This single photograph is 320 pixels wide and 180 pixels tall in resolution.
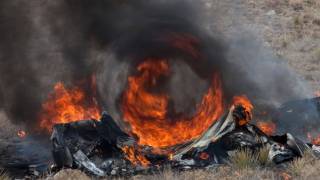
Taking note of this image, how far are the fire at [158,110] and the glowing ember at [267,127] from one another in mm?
999

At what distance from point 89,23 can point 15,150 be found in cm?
369

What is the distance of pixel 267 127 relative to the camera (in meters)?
11.7

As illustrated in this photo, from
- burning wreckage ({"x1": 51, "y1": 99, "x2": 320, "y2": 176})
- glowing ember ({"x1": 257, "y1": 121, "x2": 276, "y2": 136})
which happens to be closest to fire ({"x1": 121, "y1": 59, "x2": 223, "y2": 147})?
glowing ember ({"x1": 257, "y1": 121, "x2": 276, "y2": 136})

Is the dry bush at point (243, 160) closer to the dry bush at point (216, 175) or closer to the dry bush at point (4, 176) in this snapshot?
the dry bush at point (216, 175)

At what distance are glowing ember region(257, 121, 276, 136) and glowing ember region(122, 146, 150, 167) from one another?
342 centimetres

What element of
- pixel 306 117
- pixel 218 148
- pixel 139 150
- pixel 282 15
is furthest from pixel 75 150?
pixel 282 15

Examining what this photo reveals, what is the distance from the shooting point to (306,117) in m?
11.9

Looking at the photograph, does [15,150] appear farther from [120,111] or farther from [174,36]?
[174,36]

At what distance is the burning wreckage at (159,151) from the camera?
8.99m

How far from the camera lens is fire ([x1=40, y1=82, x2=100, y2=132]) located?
11.6 metres

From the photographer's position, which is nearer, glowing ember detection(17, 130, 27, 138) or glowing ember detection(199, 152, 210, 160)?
glowing ember detection(199, 152, 210, 160)

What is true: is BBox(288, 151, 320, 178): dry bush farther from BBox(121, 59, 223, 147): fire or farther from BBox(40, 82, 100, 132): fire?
BBox(40, 82, 100, 132): fire

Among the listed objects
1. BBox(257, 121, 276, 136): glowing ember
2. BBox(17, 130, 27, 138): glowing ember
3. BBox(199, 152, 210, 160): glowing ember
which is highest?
BBox(17, 130, 27, 138): glowing ember

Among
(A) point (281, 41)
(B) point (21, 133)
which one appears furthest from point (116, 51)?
(A) point (281, 41)
